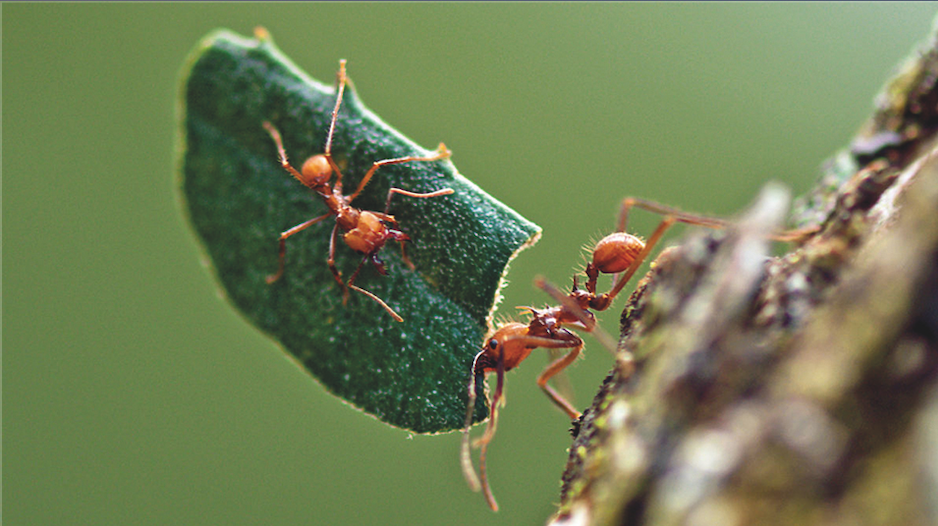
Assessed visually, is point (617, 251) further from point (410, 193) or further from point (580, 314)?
point (410, 193)

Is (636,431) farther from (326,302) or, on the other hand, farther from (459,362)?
(326,302)

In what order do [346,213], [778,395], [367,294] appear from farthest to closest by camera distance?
[346,213]
[367,294]
[778,395]

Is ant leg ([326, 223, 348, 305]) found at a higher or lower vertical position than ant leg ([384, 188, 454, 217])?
lower

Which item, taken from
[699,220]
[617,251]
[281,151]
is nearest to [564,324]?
[617,251]

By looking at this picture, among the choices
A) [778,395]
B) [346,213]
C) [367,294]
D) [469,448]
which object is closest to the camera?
[778,395]

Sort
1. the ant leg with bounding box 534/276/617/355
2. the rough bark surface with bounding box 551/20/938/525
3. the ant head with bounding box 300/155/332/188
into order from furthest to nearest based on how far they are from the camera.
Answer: the ant head with bounding box 300/155/332/188, the ant leg with bounding box 534/276/617/355, the rough bark surface with bounding box 551/20/938/525

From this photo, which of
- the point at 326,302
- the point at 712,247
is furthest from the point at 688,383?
the point at 326,302

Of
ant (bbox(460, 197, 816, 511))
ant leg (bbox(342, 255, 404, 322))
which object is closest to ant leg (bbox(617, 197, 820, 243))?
ant (bbox(460, 197, 816, 511))

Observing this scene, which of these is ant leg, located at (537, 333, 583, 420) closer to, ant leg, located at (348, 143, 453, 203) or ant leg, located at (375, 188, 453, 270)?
ant leg, located at (375, 188, 453, 270)
